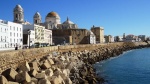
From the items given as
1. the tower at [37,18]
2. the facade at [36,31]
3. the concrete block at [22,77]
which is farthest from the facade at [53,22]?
the concrete block at [22,77]

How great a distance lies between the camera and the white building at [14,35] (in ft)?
149

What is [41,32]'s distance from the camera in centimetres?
6381

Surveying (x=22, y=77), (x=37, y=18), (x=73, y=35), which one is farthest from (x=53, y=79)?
(x=73, y=35)

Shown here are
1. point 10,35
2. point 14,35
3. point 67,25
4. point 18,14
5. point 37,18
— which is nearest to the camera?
point 10,35

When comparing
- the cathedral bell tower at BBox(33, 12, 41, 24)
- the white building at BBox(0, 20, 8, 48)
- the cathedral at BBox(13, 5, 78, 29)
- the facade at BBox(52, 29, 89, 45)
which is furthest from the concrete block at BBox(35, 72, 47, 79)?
the cathedral bell tower at BBox(33, 12, 41, 24)

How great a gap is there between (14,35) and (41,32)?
1627 centimetres

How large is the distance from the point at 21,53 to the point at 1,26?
61.4 feet

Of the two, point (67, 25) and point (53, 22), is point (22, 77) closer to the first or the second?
point (53, 22)

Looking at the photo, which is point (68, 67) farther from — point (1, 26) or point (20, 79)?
point (1, 26)

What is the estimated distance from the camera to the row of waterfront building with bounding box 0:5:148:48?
45081mm

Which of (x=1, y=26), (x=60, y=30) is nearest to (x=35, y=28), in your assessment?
(x=1, y=26)

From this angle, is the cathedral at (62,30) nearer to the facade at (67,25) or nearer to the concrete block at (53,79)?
the facade at (67,25)

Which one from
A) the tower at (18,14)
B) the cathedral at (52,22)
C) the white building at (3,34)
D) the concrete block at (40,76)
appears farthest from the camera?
the cathedral at (52,22)

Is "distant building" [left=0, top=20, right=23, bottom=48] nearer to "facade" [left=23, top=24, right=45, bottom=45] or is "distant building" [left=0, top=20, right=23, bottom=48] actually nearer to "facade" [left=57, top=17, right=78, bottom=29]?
"facade" [left=23, top=24, right=45, bottom=45]
